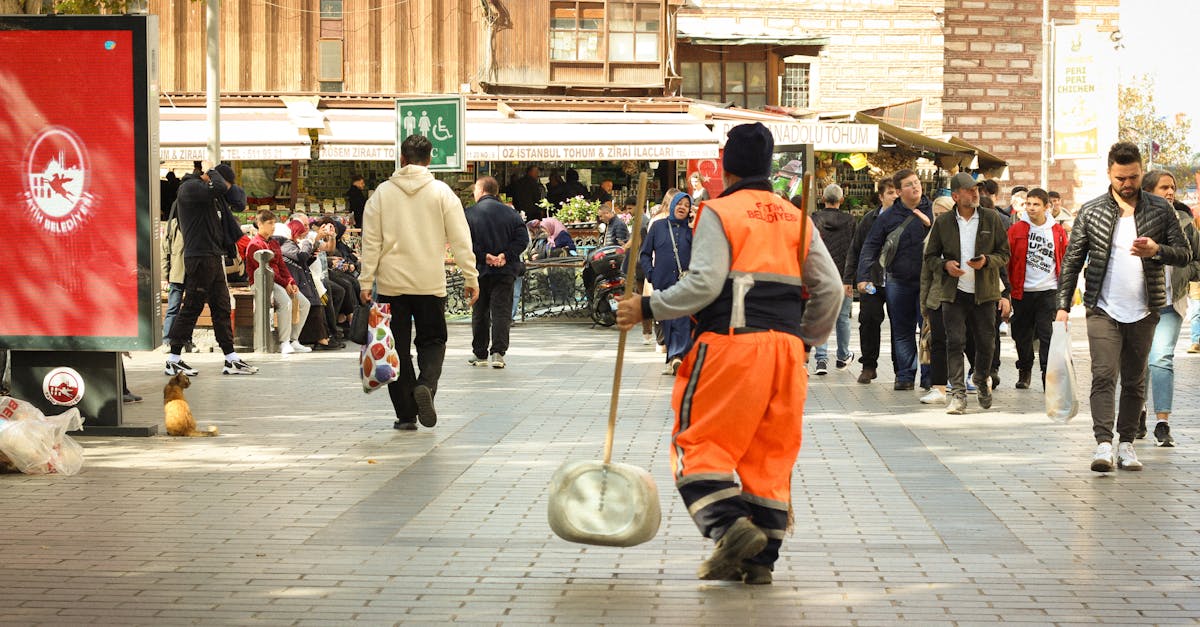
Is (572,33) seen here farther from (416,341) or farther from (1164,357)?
(1164,357)

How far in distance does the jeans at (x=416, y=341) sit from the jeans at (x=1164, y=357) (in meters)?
4.65

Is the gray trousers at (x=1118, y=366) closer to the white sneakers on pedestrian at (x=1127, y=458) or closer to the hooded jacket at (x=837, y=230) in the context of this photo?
the white sneakers on pedestrian at (x=1127, y=458)

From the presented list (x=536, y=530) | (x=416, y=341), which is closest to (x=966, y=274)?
(x=416, y=341)

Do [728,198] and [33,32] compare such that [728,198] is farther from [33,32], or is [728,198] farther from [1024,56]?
[1024,56]

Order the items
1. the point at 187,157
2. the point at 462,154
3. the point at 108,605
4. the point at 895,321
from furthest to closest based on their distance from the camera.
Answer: the point at 187,157 < the point at 462,154 < the point at 895,321 < the point at 108,605

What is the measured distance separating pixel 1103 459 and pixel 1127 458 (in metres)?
0.30

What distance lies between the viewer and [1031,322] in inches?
541

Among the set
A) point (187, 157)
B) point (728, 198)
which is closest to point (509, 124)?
point (187, 157)

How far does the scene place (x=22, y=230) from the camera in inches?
395

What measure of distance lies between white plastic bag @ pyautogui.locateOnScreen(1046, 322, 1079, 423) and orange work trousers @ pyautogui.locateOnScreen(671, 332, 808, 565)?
372 centimetres

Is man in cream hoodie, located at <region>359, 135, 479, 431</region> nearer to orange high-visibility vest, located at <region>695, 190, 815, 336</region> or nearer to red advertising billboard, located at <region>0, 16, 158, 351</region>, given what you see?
red advertising billboard, located at <region>0, 16, 158, 351</region>

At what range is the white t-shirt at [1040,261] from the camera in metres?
13.6

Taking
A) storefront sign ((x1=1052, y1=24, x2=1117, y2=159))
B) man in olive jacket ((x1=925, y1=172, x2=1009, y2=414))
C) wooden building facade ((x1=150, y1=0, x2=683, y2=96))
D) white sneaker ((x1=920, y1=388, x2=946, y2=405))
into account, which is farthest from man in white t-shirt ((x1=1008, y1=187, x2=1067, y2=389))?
storefront sign ((x1=1052, y1=24, x2=1117, y2=159))

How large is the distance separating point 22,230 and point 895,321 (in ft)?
23.8
